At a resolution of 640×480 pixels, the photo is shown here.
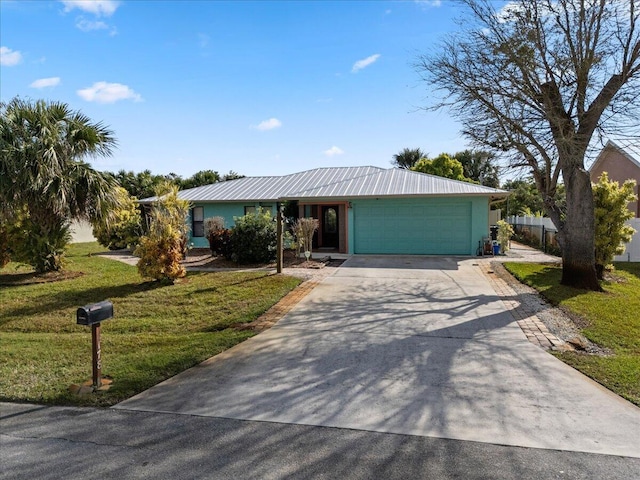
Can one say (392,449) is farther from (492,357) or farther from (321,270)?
(321,270)

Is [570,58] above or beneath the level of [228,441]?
above

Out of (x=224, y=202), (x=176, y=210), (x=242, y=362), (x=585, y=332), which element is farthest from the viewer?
(x=224, y=202)

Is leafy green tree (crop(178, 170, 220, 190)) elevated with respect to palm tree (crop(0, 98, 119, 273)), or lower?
elevated

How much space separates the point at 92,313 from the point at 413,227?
13.5 metres

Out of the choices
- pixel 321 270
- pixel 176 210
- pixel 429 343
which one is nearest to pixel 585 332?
pixel 429 343

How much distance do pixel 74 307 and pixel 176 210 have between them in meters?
3.17

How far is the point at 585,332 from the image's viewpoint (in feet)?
22.3

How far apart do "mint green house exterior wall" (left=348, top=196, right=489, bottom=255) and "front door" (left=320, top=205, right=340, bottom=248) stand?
201 cm

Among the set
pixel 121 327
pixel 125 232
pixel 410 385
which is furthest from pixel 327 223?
pixel 410 385

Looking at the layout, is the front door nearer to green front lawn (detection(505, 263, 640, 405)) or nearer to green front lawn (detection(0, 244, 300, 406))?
green front lawn (detection(0, 244, 300, 406))

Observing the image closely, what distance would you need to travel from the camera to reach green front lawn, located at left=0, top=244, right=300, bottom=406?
5102 millimetres

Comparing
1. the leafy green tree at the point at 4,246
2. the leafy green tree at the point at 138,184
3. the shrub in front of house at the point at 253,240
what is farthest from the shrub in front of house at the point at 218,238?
the leafy green tree at the point at 138,184

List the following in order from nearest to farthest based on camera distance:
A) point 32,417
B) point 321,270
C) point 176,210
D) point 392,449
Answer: point 392,449 < point 32,417 < point 176,210 < point 321,270

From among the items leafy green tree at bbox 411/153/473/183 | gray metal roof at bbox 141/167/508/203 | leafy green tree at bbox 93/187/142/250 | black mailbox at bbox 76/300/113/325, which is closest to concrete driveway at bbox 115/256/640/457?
black mailbox at bbox 76/300/113/325
